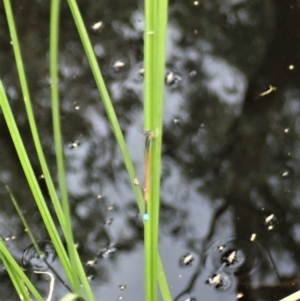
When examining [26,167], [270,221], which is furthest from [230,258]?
[26,167]

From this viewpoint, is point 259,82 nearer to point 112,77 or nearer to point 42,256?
point 112,77

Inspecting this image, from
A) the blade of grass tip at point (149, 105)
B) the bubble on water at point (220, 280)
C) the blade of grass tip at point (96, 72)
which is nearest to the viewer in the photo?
the blade of grass tip at point (149, 105)

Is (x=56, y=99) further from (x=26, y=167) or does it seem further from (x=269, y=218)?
(x=269, y=218)

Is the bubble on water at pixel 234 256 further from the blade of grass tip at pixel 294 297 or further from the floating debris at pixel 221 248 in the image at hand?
the blade of grass tip at pixel 294 297

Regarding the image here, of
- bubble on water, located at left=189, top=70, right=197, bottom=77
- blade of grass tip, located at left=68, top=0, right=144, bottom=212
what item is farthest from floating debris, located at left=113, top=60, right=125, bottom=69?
blade of grass tip, located at left=68, top=0, right=144, bottom=212

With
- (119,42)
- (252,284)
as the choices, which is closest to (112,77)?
(119,42)

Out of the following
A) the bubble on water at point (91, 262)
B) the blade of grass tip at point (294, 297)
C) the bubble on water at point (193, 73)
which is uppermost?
the bubble on water at point (193, 73)

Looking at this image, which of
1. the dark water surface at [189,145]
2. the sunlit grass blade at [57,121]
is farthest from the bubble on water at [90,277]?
the sunlit grass blade at [57,121]
